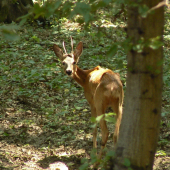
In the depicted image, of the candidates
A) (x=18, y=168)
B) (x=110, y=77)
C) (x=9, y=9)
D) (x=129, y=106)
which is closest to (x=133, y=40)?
(x=129, y=106)

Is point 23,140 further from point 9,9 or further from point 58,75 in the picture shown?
point 9,9

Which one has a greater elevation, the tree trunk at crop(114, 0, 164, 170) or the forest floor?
the tree trunk at crop(114, 0, 164, 170)

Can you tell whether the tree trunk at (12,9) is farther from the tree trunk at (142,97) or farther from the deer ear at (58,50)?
the tree trunk at (142,97)

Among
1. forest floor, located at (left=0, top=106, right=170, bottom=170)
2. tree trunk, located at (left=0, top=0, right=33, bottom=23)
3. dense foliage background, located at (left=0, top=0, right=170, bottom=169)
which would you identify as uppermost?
tree trunk, located at (left=0, top=0, right=33, bottom=23)

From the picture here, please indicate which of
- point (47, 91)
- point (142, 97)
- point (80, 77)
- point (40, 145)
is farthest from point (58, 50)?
point (142, 97)

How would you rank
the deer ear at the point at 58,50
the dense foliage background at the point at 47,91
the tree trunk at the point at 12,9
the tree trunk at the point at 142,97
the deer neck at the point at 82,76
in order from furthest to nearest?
the tree trunk at the point at 12,9, the deer ear at the point at 58,50, the deer neck at the point at 82,76, the dense foliage background at the point at 47,91, the tree trunk at the point at 142,97

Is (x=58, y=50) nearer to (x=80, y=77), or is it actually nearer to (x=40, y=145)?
(x=80, y=77)

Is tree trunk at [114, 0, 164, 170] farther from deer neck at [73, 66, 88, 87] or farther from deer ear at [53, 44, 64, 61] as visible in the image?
deer ear at [53, 44, 64, 61]

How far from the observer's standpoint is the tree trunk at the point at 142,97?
8.21 ft

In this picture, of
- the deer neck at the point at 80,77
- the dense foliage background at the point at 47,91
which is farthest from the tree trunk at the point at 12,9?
the deer neck at the point at 80,77

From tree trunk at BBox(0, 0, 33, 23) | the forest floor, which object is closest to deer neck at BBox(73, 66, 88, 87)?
the forest floor

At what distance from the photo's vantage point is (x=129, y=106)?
8.94 feet

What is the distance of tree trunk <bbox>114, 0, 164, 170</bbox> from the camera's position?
8.21 ft

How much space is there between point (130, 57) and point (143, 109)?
1.59 ft
